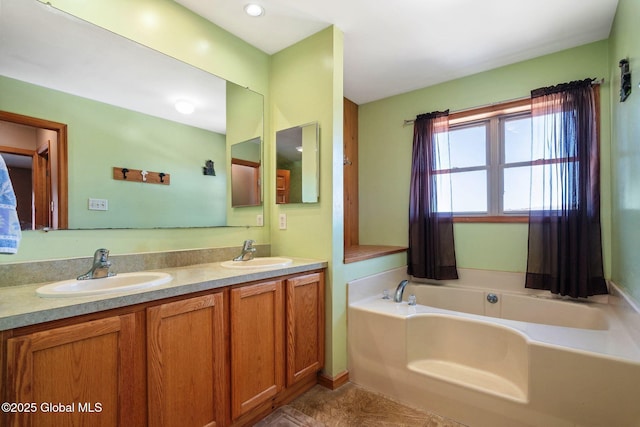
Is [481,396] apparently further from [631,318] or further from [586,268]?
[586,268]

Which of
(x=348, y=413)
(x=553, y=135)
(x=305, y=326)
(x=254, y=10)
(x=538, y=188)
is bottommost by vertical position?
(x=348, y=413)

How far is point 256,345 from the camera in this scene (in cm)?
164

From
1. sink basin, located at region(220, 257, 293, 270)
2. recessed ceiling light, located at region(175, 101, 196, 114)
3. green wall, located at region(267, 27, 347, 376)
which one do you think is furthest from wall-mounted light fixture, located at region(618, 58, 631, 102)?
recessed ceiling light, located at region(175, 101, 196, 114)

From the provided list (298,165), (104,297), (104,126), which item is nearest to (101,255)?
(104,297)

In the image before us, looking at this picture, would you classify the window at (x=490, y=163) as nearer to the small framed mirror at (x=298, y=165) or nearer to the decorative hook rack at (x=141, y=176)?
the small framed mirror at (x=298, y=165)

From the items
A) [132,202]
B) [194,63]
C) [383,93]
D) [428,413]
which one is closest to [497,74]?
[383,93]

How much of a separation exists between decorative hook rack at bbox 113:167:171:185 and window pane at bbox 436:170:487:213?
2287mm

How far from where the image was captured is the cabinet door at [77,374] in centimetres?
93

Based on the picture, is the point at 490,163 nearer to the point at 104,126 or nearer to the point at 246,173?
the point at 246,173

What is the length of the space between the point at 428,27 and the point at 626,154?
145cm

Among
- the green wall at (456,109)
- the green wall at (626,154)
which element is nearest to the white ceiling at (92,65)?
the green wall at (456,109)

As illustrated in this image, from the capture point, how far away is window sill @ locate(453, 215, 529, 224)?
2.52 m

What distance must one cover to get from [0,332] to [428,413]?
6.56 feet

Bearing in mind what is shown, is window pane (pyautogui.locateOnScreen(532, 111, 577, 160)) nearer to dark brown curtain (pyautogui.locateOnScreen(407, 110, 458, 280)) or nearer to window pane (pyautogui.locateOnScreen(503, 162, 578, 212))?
window pane (pyautogui.locateOnScreen(503, 162, 578, 212))
